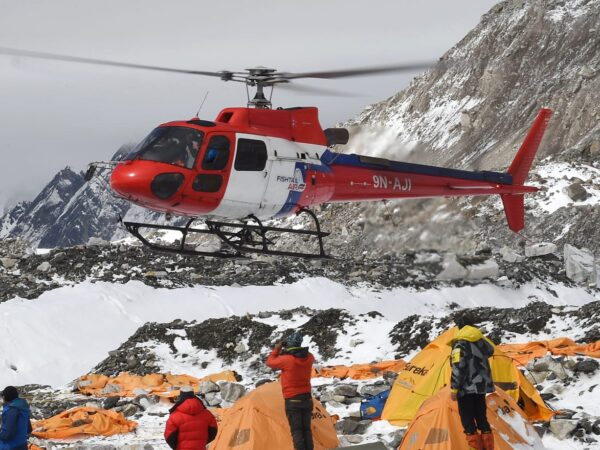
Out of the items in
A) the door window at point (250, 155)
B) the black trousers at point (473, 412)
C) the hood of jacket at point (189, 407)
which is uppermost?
the door window at point (250, 155)

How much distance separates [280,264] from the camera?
93.4ft

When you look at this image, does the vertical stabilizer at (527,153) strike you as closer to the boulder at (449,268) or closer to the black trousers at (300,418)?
the boulder at (449,268)

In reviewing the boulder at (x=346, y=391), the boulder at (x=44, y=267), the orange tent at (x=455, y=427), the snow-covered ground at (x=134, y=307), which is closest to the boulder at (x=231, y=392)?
the boulder at (x=346, y=391)

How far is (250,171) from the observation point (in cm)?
1246

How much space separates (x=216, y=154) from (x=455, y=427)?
559 centimetres

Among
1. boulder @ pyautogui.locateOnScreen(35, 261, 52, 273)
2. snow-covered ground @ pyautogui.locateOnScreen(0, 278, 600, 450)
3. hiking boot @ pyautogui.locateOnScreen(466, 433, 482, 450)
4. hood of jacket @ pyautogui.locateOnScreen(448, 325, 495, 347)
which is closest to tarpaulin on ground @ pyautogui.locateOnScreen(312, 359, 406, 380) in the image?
snow-covered ground @ pyautogui.locateOnScreen(0, 278, 600, 450)

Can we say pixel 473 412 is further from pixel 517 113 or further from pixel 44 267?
pixel 517 113

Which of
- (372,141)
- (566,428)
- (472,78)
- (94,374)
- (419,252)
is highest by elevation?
(472,78)

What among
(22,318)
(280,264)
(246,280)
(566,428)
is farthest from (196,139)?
(280,264)

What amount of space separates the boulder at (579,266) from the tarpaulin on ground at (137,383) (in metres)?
15.0

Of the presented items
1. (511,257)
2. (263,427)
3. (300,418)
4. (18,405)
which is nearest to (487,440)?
(300,418)

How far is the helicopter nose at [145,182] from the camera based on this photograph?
37.8ft

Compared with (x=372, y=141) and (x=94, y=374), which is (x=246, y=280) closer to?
(x=94, y=374)

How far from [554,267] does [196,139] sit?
19356 millimetres
